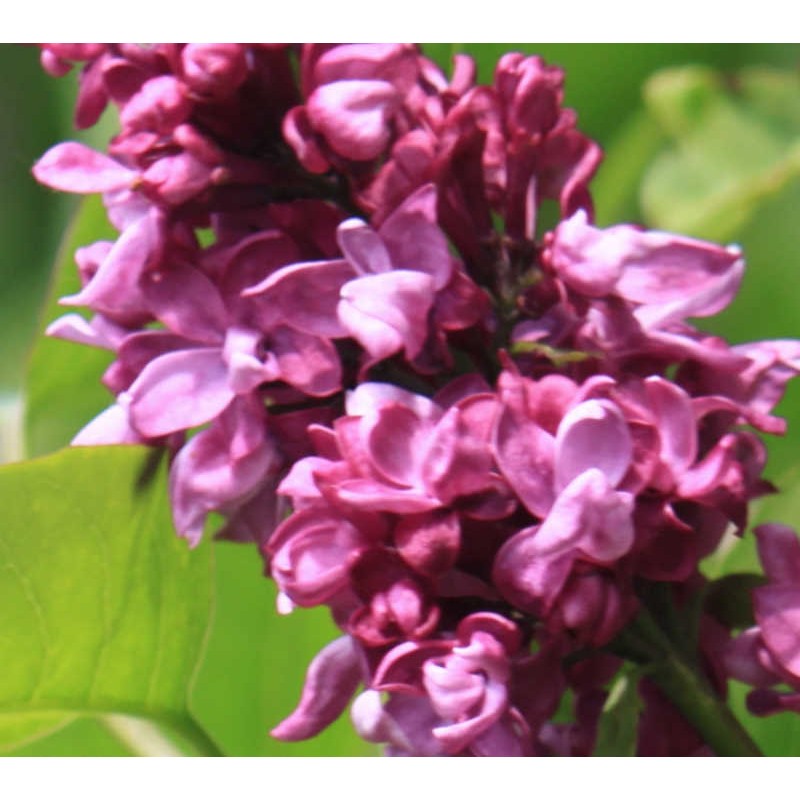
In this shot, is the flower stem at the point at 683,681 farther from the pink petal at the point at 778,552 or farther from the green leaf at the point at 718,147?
the green leaf at the point at 718,147

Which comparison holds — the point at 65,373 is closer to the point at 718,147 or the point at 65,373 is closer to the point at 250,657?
the point at 250,657

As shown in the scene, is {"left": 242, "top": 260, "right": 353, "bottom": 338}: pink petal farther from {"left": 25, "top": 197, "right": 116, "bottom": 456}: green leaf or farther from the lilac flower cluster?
{"left": 25, "top": 197, "right": 116, "bottom": 456}: green leaf

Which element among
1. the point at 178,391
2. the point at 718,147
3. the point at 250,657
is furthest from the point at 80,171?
the point at 718,147

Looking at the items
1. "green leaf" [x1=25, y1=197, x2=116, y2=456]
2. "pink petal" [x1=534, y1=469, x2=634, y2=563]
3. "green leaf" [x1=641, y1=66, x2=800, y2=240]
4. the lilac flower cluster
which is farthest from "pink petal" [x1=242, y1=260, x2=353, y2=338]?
"green leaf" [x1=641, y1=66, x2=800, y2=240]

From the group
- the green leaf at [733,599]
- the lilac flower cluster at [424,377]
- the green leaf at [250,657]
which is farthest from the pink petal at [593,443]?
the green leaf at [250,657]

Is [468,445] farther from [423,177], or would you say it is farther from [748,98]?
[748,98]
